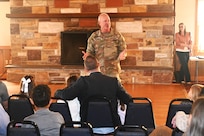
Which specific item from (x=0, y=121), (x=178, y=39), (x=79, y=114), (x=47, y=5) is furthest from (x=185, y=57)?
(x=0, y=121)

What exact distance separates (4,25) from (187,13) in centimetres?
494

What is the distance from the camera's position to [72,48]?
9070 millimetres

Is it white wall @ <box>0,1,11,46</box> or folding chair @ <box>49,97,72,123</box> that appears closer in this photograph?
folding chair @ <box>49,97,72,123</box>

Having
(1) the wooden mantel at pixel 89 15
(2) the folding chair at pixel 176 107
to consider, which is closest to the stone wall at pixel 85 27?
(1) the wooden mantel at pixel 89 15

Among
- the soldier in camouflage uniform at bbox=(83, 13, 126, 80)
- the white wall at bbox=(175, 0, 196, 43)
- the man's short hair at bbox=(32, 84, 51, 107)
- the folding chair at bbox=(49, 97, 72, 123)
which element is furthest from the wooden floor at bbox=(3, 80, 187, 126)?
the man's short hair at bbox=(32, 84, 51, 107)

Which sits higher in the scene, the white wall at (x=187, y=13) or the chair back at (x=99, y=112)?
the white wall at (x=187, y=13)

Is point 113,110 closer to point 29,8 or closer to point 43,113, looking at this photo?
point 43,113

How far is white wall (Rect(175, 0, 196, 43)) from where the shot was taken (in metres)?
9.77

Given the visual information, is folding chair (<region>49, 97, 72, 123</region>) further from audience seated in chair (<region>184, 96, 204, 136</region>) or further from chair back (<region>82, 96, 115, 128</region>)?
audience seated in chair (<region>184, 96, 204, 136</region>)

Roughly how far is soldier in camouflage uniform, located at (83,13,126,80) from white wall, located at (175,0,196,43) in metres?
4.63

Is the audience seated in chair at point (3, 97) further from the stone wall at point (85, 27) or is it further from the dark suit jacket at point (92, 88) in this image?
the stone wall at point (85, 27)

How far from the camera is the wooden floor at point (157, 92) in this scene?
636 centimetres

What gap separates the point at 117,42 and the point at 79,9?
359cm

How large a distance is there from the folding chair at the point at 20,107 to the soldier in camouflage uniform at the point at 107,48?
183 cm
